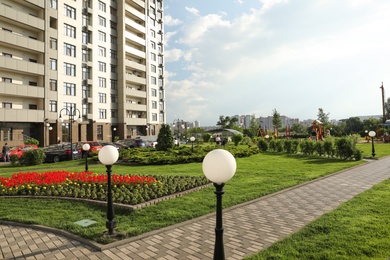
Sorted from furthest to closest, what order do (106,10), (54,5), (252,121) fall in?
1. (252,121)
2. (106,10)
3. (54,5)

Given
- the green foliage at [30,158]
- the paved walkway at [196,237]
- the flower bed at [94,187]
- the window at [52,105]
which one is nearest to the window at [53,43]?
the window at [52,105]

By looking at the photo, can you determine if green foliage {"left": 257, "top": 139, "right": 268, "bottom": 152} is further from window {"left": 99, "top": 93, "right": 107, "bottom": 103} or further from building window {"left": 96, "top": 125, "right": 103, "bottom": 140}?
window {"left": 99, "top": 93, "right": 107, "bottom": 103}

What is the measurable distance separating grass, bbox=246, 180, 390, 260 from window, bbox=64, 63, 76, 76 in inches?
1403

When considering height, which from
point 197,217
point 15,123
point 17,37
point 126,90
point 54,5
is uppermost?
point 54,5

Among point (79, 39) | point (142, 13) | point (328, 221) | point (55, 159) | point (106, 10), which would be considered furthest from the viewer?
point (142, 13)

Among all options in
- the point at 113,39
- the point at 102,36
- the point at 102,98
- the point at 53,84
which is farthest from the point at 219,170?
the point at 113,39

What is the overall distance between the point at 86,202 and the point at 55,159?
1509 cm

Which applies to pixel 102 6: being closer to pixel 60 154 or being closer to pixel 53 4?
pixel 53 4

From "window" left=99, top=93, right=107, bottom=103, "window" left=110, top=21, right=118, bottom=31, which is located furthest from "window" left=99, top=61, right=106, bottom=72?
"window" left=110, top=21, right=118, bottom=31

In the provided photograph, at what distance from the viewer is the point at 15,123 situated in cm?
2881

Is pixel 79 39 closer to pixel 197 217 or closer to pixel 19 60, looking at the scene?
pixel 19 60

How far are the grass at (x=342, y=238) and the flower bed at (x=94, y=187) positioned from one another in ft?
13.2

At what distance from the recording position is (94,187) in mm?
8773

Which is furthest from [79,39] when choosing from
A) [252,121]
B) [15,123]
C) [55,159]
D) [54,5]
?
[252,121]
